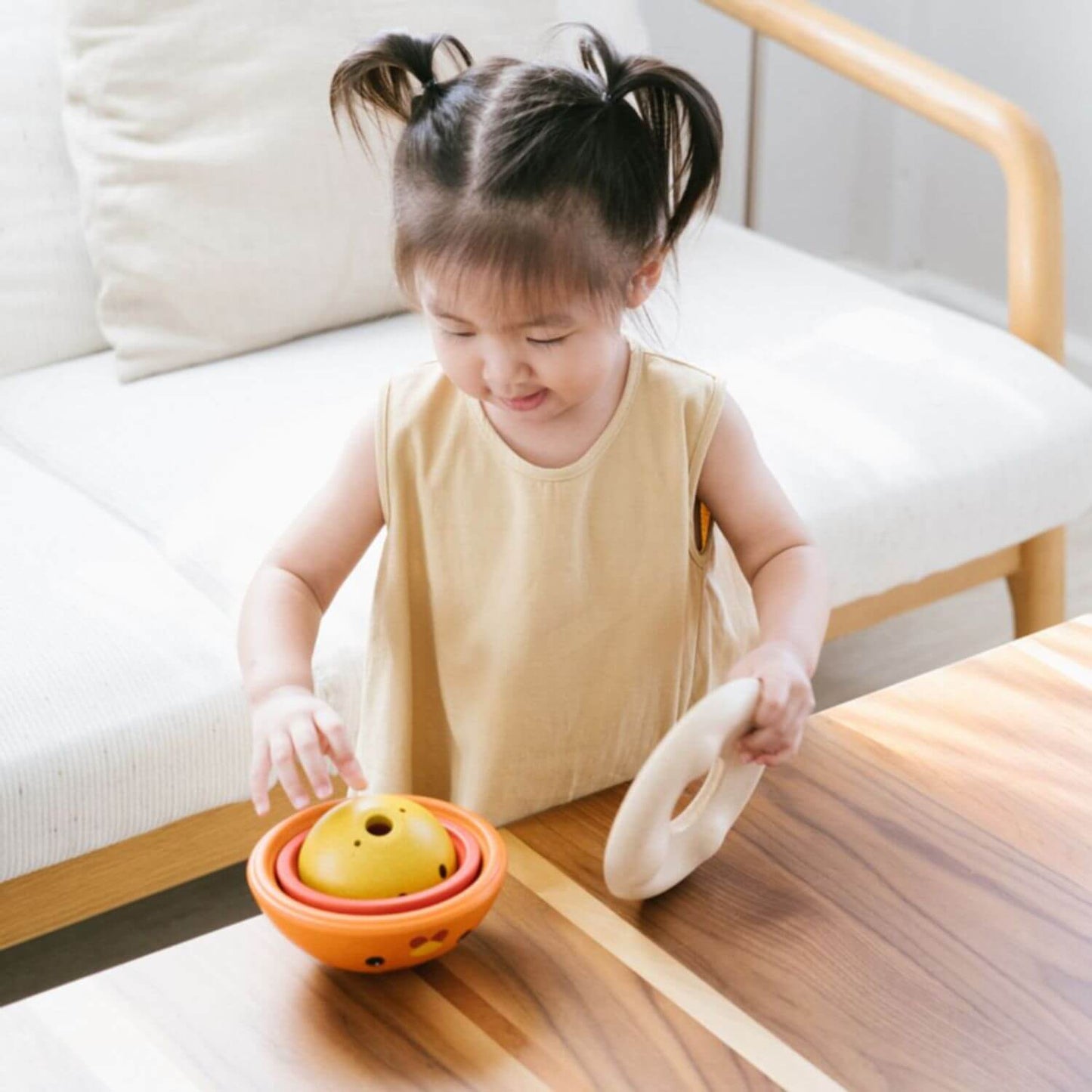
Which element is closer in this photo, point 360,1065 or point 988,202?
point 360,1065

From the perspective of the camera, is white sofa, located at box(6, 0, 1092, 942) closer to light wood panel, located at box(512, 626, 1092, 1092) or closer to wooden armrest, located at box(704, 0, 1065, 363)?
wooden armrest, located at box(704, 0, 1065, 363)

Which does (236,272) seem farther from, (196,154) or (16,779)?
(16,779)

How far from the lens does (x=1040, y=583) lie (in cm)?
175

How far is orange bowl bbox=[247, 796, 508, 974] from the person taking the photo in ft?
2.41

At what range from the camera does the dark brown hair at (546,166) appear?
2.78 feet

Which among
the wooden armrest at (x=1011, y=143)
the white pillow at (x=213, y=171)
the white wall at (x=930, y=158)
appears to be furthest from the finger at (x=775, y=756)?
the white wall at (x=930, y=158)

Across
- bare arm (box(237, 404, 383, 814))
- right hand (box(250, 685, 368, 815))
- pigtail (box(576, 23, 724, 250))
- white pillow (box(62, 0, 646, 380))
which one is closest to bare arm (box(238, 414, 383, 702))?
bare arm (box(237, 404, 383, 814))

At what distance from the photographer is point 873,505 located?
1516 millimetres

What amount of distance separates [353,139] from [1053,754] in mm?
1037

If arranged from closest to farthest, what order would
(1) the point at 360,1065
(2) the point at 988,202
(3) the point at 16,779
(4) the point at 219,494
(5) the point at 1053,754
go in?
(1) the point at 360,1065 → (5) the point at 1053,754 → (3) the point at 16,779 → (4) the point at 219,494 → (2) the point at 988,202

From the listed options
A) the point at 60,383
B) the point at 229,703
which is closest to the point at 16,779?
the point at 229,703

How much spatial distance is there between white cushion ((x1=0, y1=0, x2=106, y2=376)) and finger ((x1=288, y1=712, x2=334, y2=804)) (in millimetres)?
1019

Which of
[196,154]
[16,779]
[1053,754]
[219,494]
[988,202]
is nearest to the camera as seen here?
[1053,754]

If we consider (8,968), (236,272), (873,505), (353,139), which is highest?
(353,139)
